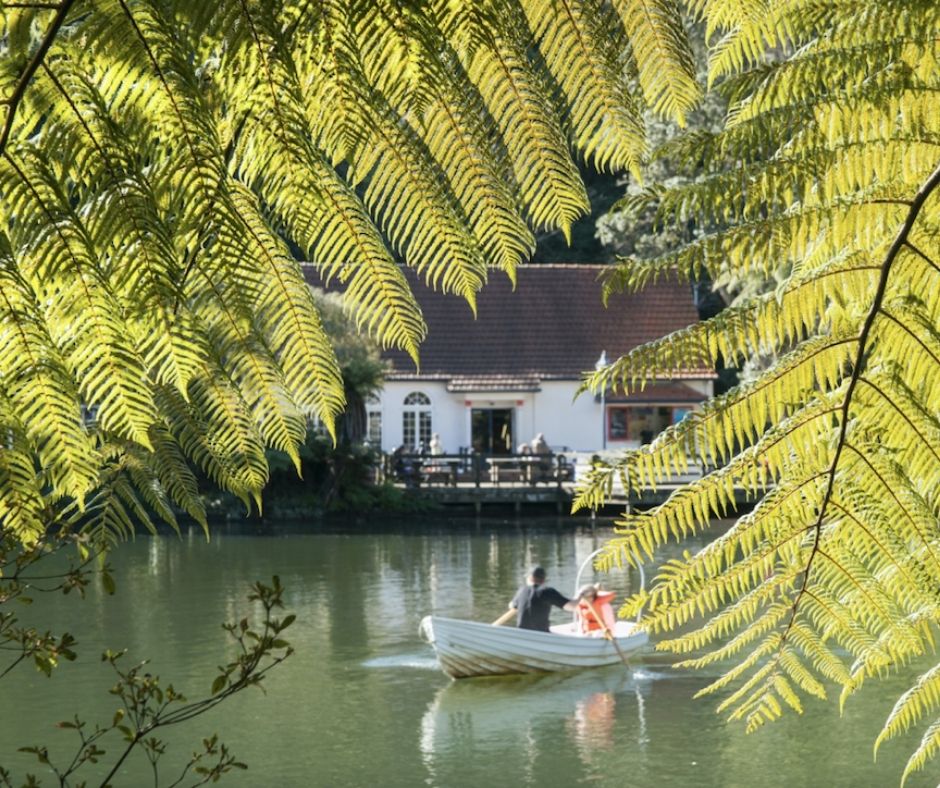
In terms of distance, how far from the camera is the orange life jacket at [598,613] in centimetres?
1850

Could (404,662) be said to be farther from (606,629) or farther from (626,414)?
(626,414)

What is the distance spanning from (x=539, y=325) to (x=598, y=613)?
24.6 m

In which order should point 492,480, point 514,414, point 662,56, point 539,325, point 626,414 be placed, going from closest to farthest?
point 662,56
point 492,480
point 626,414
point 514,414
point 539,325

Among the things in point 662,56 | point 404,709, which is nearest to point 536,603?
point 404,709

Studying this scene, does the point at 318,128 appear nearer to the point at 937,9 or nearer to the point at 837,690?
the point at 937,9

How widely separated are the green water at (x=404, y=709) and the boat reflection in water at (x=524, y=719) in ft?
0.10

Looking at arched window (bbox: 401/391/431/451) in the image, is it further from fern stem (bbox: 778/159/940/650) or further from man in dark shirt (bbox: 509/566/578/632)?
fern stem (bbox: 778/159/940/650)

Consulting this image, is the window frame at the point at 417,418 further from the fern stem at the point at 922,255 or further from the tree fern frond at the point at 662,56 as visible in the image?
the tree fern frond at the point at 662,56

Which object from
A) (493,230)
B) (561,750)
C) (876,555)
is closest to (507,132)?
(493,230)

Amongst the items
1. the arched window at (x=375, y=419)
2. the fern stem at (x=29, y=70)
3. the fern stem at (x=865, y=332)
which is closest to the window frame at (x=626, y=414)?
the arched window at (x=375, y=419)

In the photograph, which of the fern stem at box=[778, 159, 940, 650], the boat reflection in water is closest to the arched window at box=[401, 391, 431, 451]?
the boat reflection in water

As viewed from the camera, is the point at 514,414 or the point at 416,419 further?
the point at 514,414

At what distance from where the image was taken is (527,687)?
1764 centimetres

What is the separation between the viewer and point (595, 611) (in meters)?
18.5
